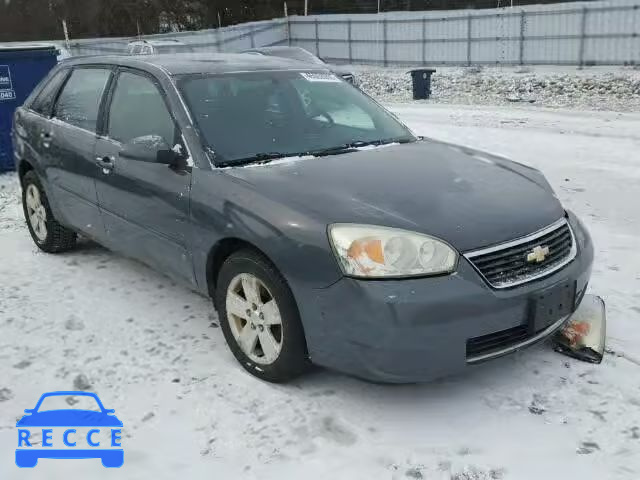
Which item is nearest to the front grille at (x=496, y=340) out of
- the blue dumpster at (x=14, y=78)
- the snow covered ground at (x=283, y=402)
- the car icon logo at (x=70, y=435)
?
the snow covered ground at (x=283, y=402)

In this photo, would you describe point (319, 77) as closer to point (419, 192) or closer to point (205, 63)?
point (205, 63)

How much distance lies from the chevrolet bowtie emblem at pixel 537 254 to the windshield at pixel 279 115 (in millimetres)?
1346

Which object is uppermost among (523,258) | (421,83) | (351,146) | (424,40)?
(424,40)

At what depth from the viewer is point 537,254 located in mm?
2994

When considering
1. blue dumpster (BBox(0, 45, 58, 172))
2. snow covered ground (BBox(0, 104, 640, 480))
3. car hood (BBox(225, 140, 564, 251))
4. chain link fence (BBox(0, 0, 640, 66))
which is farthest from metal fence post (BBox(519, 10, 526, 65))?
car hood (BBox(225, 140, 564, 251))

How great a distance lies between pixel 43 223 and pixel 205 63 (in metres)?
2.14

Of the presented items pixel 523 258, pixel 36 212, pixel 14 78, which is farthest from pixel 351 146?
pixel 14 78

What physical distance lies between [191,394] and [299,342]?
0.63 meters

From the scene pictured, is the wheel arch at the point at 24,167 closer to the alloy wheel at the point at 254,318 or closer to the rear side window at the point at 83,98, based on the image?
the rear side window at the point at 83,98

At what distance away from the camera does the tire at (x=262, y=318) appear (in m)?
3.02

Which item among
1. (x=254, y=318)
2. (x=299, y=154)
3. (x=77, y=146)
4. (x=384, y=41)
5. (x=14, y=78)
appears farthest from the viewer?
(x=384, y=41)

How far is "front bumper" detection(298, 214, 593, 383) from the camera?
2709 mm

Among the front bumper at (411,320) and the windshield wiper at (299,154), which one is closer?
the front bumper at (411,320)

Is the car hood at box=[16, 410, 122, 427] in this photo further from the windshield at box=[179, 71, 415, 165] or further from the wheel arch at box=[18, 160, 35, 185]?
the wheel arch at box=[18, 160, 35, 185]
